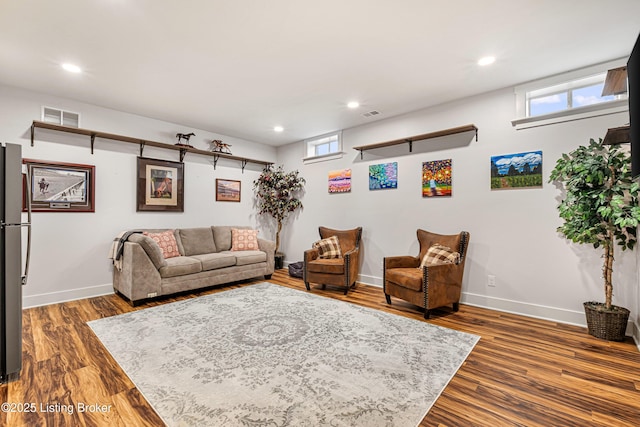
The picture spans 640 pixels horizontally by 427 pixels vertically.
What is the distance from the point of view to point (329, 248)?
15.3 ft

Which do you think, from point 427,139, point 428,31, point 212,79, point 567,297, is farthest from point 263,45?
point 567,297

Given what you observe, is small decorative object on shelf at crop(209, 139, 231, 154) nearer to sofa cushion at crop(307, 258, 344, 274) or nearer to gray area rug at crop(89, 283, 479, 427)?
sofa cushion at crop(307, 258, 344, 274)

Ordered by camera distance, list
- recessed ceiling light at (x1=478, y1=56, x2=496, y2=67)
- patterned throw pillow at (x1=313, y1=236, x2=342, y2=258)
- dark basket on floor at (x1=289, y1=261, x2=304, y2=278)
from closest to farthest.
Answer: recessed ceiling light at (x1=478, y1=56, x2=496, y2=67) < patterned throw pillow at (x1=313, y1=236, x2=342, y2=258) < dark basket on floor at (x1=289, y1=261, x2=304, y2=278)

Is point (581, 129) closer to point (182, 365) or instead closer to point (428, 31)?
point (428, 31)

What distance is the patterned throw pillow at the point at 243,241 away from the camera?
16.7 feet

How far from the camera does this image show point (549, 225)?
322cm

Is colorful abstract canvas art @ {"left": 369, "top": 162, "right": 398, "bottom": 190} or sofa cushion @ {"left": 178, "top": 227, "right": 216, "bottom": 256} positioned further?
sofa cushion @ {"left": 178, "top": 227, "right": 216, "bottom": 256}

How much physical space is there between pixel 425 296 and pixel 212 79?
3443 mm

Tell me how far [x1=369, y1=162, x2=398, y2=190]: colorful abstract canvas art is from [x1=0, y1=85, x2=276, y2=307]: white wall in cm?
307

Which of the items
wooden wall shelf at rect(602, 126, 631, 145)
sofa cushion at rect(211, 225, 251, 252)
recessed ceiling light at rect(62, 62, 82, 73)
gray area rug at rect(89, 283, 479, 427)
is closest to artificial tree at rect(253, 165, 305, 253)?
sofa cushion at rect(211, 225, 251, 252)

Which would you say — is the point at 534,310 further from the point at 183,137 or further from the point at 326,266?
the point at 183,137

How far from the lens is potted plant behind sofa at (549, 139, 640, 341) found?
2588 mm

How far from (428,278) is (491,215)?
1253 millimetres

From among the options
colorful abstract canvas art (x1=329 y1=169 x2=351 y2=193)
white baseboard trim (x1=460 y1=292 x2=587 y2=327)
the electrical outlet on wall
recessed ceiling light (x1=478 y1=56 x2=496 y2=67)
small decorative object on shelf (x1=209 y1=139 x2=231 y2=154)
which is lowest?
white baseboard trim (x1=460 y1=292 x2=587 y2=327)
